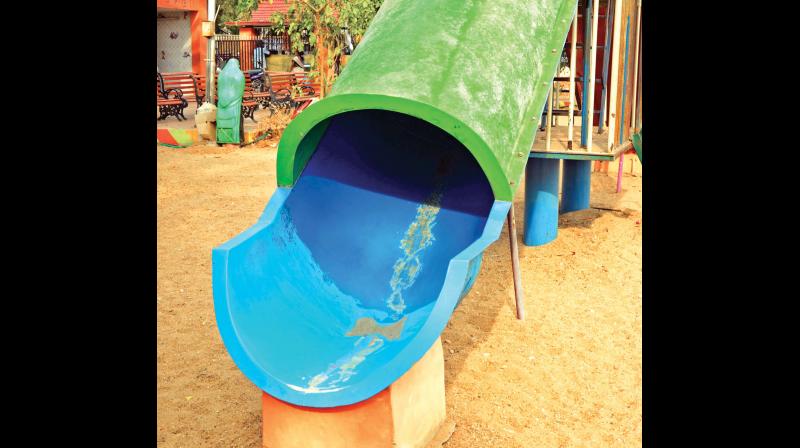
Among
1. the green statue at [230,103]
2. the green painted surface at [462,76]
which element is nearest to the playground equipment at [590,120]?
the green painted surface at [462,76]

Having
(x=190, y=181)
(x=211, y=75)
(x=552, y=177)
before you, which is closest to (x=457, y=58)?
(x=552, y=177)

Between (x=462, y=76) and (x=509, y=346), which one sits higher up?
(x=462, y=76)

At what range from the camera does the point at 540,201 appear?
22.7ft

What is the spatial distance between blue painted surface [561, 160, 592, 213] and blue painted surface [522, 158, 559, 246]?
93cm

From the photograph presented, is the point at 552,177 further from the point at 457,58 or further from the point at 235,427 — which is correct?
the point at 235,427

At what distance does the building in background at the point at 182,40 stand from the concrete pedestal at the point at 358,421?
17.6 meters

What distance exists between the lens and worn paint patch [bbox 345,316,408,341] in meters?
4.05

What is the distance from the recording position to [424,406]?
357 centimetres

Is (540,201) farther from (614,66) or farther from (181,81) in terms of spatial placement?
(181,81)

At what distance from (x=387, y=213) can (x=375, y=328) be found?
0.92 meters

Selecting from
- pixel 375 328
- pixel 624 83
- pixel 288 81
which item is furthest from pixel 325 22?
pixel 375 328

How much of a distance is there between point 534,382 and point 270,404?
1594 millimetres

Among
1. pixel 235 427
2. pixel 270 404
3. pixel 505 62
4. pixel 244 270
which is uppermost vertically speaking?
pixel 505 62

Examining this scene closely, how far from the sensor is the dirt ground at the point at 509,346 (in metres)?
3.82
